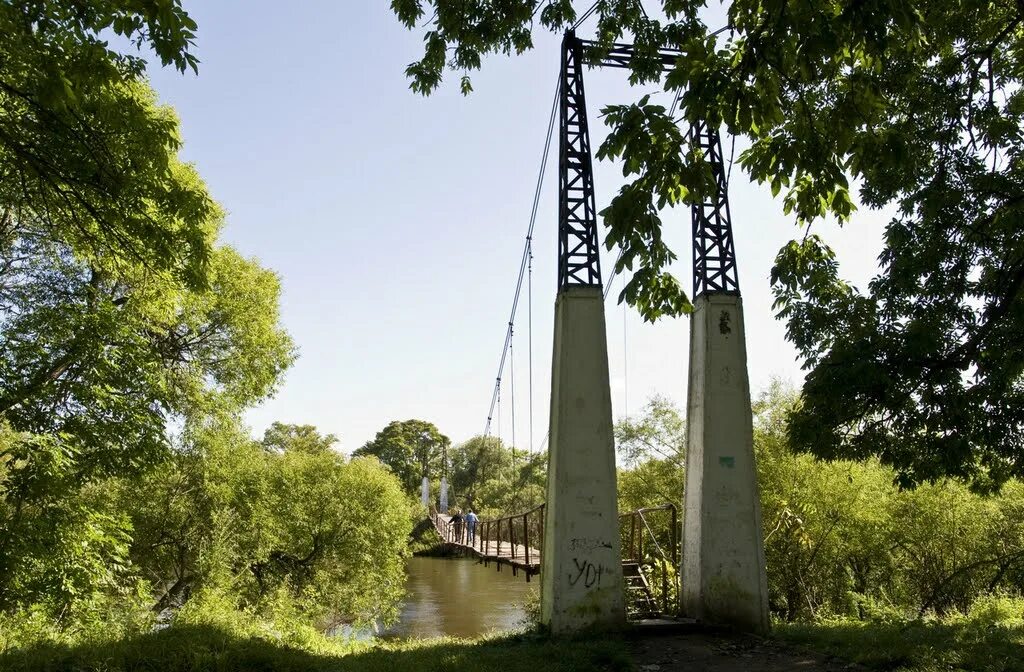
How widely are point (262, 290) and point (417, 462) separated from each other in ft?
161

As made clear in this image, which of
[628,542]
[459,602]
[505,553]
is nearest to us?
[505,553]

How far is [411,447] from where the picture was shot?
61625 mm

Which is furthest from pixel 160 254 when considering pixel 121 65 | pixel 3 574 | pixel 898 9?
pixel 898 9

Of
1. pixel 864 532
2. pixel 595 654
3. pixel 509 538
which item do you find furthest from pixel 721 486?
pixel 509 538

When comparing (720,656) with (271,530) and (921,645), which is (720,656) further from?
(271,530)

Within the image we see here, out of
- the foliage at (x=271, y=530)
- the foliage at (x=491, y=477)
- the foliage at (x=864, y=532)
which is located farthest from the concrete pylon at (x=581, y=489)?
the foliage at (x=491, y=477)

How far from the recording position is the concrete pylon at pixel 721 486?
21.2 ft

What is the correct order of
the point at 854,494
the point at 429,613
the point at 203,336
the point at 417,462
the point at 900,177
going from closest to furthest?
the point at 900,177, the point at 203,336, the point at 854,494, the point at 429,613, the point at 417,462

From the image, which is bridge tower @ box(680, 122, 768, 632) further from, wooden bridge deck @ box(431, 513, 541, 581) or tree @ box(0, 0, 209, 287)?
tree @ box(0, 0, 209, 287)

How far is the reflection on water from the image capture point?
23016mm

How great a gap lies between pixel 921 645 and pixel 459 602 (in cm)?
2543

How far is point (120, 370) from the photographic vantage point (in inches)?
296

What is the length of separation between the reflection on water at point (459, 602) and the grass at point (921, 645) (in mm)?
12565

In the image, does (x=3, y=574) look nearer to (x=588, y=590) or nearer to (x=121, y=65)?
(x=121, y=65)
